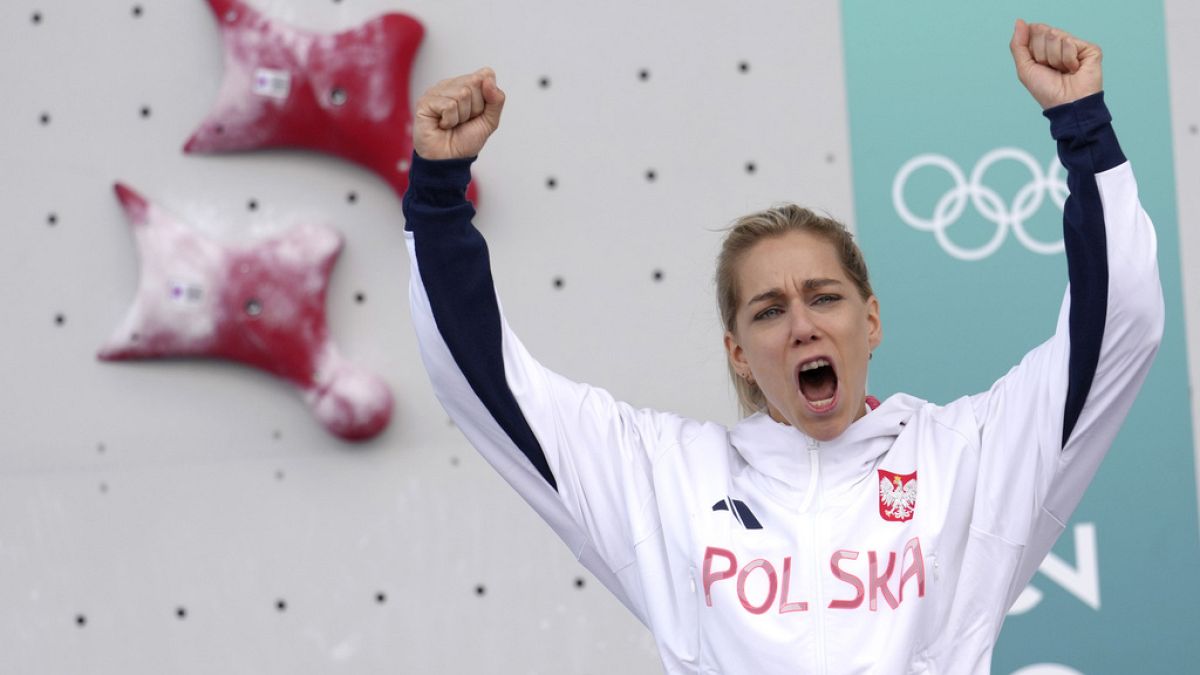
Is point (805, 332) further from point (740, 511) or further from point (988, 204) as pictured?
point (988, 204)

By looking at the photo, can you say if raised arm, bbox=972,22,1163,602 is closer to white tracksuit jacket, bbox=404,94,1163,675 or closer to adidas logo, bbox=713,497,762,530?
white tracksuit jacket, bbox=404,94,1163,675

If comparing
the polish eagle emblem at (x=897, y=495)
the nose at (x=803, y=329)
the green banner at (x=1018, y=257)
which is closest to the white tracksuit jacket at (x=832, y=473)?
the polish eagle emblem at (x=897, y=495)

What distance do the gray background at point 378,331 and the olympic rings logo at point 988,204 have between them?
0.15 meters

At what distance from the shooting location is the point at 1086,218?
1266mm

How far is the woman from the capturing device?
4.26ft

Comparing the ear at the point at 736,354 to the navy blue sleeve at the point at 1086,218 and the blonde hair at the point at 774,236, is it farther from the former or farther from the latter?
the navy blue sleeve at the point at 1086,218

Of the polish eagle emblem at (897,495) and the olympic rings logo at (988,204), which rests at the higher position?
the olympic rings logo at (988,204)

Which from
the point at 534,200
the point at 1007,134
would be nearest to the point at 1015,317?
the point at 1007,134

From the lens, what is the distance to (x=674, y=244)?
7.84ft

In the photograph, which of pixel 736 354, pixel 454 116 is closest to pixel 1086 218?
pixel 736 354

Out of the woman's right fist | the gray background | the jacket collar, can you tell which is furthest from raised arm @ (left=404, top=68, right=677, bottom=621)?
the gray background

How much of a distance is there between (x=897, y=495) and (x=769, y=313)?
239 millimetres

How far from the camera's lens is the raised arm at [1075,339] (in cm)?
126

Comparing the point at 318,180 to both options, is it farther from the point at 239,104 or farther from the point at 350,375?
the point at 350,375
